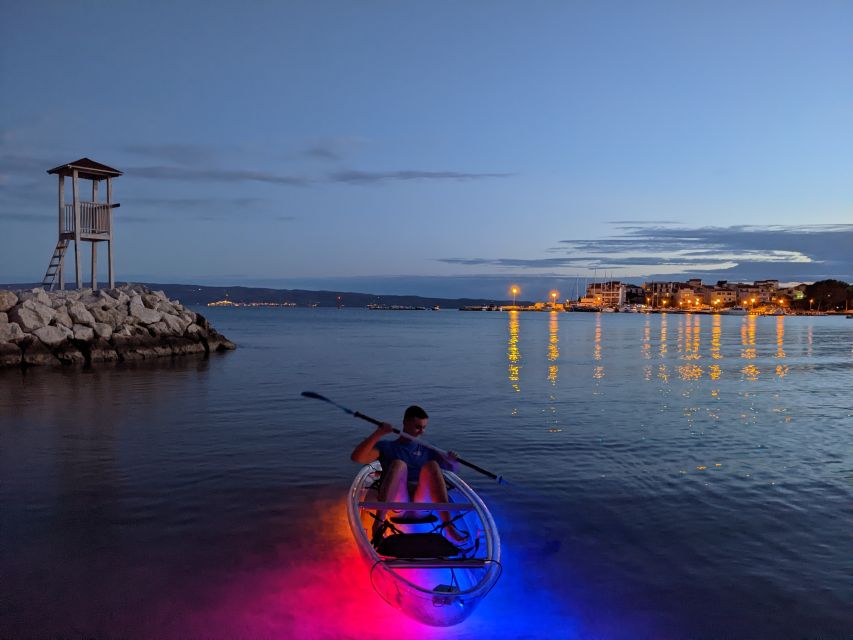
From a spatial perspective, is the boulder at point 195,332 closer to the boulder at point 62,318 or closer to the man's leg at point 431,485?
the boulder at point 62,318

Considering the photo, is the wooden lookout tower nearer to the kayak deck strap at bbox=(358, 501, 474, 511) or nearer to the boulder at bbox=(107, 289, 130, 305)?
the boulder at bbox=(107, 289, 130, 305)

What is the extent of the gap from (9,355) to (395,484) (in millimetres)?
27628

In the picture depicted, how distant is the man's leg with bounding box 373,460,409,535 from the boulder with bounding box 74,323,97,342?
2824 centimetres

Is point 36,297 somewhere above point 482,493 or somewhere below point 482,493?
above

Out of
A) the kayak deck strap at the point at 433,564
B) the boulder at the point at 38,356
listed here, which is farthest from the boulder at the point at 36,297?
the kayak deck strap at the point at 433,564

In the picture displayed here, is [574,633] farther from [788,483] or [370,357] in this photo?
[370,357]

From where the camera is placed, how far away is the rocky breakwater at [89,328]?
29859mm

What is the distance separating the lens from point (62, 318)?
31.3m

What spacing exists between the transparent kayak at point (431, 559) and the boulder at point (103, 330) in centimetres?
2865

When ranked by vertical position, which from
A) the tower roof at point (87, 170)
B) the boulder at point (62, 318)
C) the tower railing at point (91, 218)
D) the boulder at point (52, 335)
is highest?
the tower roof at point (87, 170)

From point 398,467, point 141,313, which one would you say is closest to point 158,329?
point 141,313

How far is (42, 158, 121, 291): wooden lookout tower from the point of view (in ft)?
106

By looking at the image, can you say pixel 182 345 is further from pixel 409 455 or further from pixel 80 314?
pixel 409 455

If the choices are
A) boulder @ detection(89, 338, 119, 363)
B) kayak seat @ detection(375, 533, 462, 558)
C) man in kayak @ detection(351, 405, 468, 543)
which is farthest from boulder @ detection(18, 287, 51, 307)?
kayak seat @ detection(375, 533, 462, 558)
